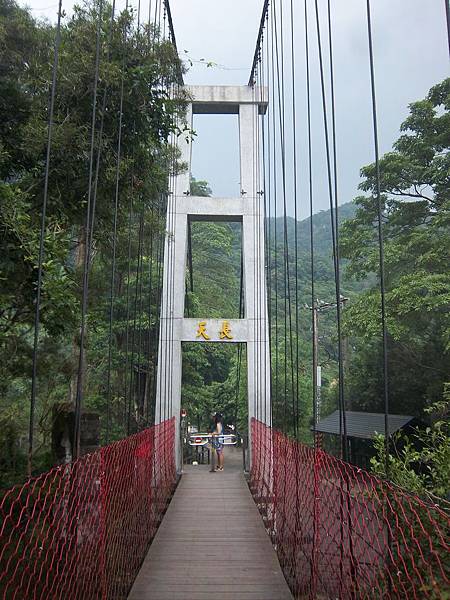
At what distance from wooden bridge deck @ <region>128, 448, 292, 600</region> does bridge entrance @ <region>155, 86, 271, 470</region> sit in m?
2.18

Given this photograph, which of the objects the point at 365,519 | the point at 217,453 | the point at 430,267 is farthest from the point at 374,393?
the point at 365,519

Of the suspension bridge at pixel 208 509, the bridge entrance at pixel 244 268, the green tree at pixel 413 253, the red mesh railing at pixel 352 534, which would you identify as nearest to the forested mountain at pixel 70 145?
the suspension bridge at pixel 208 509

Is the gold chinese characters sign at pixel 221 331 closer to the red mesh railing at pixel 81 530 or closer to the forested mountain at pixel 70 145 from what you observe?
the forested mountain at pixel 70 145

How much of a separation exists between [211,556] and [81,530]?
1210 millimetres

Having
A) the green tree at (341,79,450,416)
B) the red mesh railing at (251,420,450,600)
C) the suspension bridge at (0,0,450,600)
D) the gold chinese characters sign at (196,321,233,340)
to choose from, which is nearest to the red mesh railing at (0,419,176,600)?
the suspension bridge at (0,0,450,600)

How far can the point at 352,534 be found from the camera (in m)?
1.46

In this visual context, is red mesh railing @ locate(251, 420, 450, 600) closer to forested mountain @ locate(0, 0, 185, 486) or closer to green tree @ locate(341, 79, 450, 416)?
forested mountain @ locate(0, 0, 185, 486)

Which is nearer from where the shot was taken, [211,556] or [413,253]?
[211,556]

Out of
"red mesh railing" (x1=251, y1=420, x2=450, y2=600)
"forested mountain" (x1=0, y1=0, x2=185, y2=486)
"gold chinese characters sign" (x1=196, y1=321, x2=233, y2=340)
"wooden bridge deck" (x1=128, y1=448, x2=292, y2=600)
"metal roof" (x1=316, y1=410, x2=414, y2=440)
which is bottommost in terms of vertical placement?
"wooden bridge deck" (x1=128, y1=448, x2=292, y2=600)

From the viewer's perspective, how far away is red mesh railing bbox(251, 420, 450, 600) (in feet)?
3.62

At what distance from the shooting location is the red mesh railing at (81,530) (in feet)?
3.66

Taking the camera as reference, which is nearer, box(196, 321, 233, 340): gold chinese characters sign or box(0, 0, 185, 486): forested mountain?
box(0, 0, 185, 486): forested mountain

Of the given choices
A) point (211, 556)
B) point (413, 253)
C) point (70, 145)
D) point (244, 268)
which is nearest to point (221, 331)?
point (244, 268)

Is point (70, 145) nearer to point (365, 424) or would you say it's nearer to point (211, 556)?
point (211, 556)
